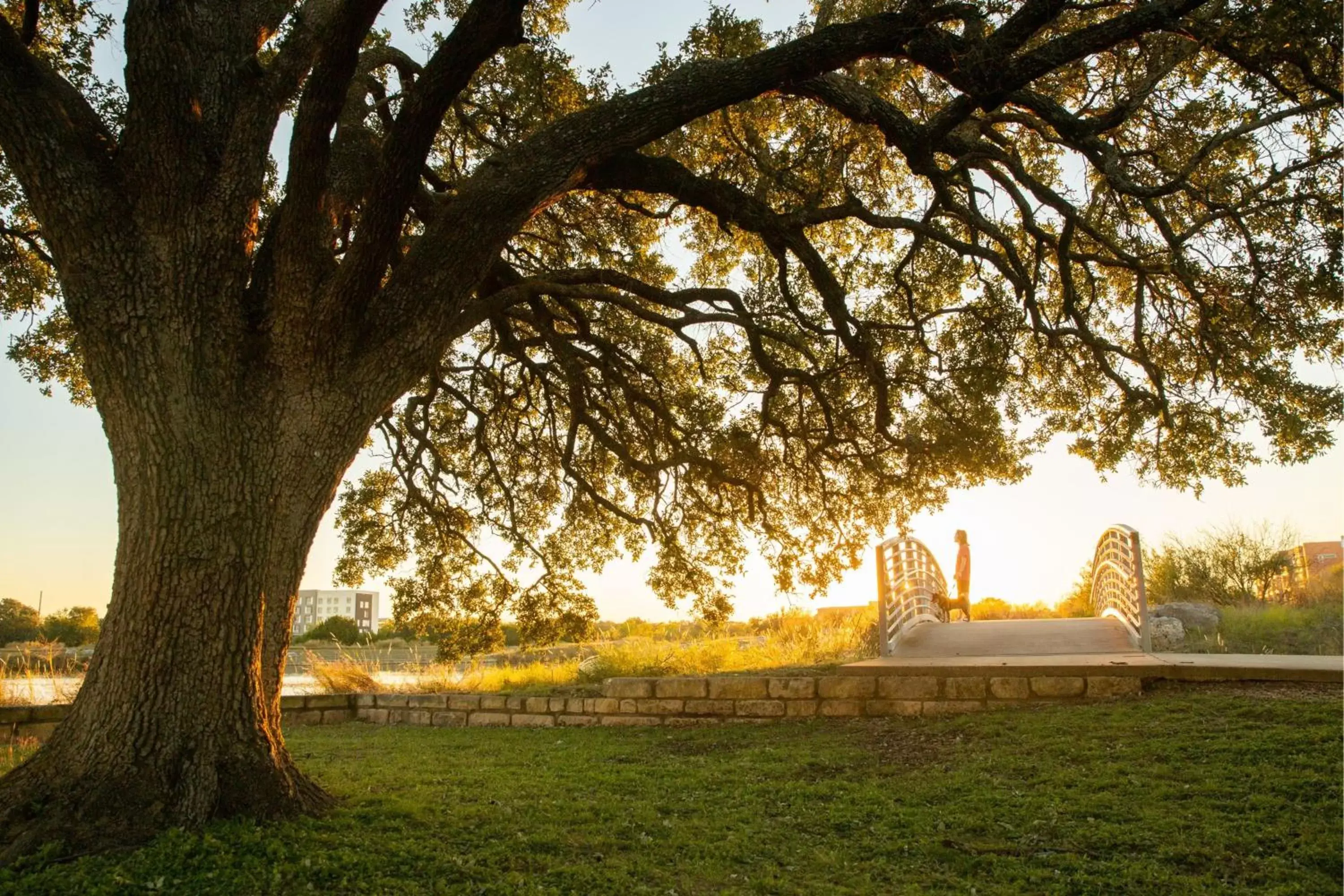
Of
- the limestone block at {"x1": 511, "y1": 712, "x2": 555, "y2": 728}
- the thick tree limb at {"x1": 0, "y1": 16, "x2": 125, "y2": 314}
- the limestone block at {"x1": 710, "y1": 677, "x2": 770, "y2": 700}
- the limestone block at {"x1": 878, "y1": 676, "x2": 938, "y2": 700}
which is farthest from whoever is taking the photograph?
the limestone block at {"x1": 511, "y1": 712, "x2": 555, "y2": 728}

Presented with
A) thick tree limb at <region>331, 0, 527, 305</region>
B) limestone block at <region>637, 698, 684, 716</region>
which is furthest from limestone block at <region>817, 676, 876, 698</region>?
thick tree limb at <region>331, 0, 527, 305</region>

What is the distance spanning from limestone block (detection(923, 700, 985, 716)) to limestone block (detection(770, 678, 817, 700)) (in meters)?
1.10

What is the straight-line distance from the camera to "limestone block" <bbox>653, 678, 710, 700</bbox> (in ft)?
30.6

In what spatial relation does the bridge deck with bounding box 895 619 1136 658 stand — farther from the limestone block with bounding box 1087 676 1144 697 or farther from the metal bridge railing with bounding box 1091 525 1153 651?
the limestone block with bounding box 1087 676 1144 697

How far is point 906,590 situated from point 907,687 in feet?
13.8

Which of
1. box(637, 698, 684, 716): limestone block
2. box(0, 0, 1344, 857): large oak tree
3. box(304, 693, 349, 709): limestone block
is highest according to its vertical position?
box(0, 0, 1344, 857): large oak tree

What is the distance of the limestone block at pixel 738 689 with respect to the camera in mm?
9000

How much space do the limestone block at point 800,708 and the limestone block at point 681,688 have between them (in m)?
0.89

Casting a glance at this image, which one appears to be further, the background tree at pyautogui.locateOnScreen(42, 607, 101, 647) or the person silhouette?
the background tree at pyautogui.locateOnScreen(42, 607, 101, 647)

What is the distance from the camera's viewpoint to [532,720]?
10227 millimetres

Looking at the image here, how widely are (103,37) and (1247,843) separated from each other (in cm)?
1021

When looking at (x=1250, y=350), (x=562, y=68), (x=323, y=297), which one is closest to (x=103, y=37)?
(x=562, y=68)

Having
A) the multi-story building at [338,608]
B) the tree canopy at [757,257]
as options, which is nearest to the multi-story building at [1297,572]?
the tree canopy at [757,257]

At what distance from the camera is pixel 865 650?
477 inches
